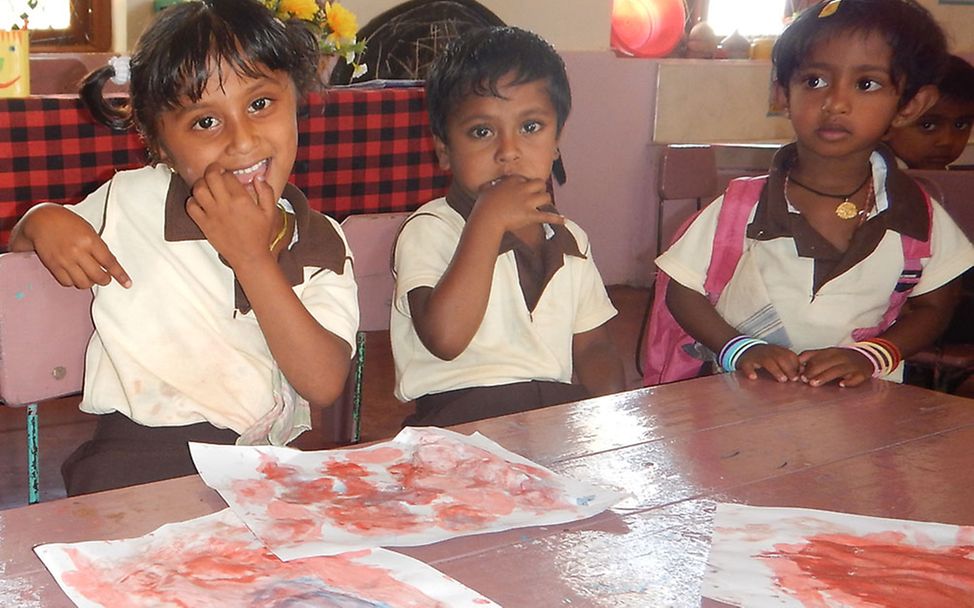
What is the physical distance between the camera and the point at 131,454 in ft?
4.19

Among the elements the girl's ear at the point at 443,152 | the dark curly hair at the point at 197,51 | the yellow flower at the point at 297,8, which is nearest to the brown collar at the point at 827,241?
the girl's ear at the point at 443,152

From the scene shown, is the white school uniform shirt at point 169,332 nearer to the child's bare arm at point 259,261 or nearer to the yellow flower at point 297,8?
the child's bare arm at point 259,261

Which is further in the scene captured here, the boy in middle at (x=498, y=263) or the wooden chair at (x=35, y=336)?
the boy in middle at (x=498, y=263)

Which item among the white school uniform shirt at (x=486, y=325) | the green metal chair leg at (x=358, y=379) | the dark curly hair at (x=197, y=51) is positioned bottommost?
the green metal chair leg at (x=358, y=379)

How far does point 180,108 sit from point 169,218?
13 cm

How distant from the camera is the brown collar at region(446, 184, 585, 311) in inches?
64.4

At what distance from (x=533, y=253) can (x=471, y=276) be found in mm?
197

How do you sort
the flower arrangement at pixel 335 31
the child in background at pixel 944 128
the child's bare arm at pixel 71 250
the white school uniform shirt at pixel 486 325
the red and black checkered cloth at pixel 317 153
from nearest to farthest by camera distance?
the child's bare arm at pixel 71 250, the white school uniform shirt at pixel 486 325, the red and black checkered cloth at pixel 317 153, the flower arrangement at pixel 335 31, the child in background at pixel 944 128

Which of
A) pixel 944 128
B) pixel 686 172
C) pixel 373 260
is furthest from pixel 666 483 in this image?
pixel 944 128

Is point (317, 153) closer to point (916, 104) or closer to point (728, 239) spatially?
point (728, 239)

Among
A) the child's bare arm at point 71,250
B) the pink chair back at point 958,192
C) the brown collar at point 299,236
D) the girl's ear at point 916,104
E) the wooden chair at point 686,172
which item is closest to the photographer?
the child's bare arm at point 71,250

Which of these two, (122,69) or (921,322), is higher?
(122,69)

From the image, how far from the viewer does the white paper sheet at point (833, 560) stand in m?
0.80

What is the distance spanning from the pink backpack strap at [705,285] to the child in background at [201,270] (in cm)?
60
